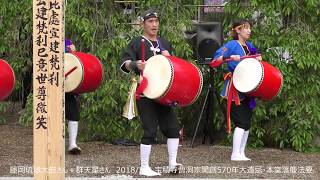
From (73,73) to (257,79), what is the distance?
2.05m

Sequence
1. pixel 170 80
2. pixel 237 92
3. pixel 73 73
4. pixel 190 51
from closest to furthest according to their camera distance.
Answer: pixel 170 80
pixel 237 92
pixel 73 73
pixel 190 51

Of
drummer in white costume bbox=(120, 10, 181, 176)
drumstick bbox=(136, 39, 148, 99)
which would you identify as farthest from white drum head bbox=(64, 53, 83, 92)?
drumstick bbox=(136, 39, 148, 99)

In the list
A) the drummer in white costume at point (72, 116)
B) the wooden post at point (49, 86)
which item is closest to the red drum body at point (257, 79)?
the drummer in white costume at point (72, 116)

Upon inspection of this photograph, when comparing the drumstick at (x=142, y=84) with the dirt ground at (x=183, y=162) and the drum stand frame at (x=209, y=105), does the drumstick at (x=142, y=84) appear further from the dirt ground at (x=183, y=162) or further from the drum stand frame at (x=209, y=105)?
the drum stand frame at (x=209, y=105)

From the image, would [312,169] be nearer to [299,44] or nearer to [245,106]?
[245,106]

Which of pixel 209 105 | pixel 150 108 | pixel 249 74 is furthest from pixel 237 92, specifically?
pixel 150 108

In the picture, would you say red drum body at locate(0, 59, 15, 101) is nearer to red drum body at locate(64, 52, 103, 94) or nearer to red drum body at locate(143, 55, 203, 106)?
red drum body at locate(64, 52, 103, 94)

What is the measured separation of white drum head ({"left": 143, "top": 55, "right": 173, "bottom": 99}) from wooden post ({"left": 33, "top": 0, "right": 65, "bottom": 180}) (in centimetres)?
112

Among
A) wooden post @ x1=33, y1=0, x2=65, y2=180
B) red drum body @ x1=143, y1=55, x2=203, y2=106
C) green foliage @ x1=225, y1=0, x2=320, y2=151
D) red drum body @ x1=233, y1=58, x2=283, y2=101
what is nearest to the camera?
wooden post @ x1=33, y1=0, x2=65, y2=180

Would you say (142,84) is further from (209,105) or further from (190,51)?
(209,105)

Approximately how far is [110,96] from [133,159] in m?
1.13

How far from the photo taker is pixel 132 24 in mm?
8289

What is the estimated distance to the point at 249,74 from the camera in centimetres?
688

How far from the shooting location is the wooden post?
16.1 feet
